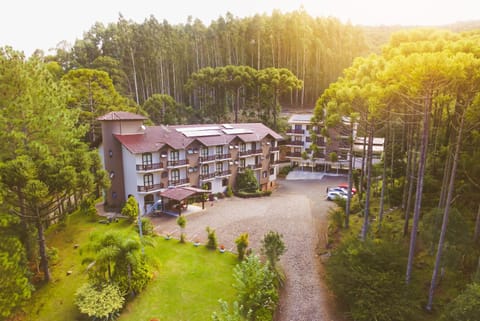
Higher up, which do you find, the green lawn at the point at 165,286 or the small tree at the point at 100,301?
the small tree at the point at 100,301

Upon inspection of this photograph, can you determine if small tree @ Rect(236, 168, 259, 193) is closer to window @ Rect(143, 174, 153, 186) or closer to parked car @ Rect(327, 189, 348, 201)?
parked car @ Rect(327, 189, 348, 201)

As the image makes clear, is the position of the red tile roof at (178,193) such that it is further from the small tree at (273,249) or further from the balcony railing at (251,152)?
the small tree at (273,249)

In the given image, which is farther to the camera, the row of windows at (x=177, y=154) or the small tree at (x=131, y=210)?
the row of windows at (x=177, y=154)

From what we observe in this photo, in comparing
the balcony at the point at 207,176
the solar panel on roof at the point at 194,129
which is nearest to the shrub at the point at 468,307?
the balcony at the point at 207,176

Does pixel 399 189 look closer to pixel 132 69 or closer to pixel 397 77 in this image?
pixel 397 77

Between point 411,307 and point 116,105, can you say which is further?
point 116,105

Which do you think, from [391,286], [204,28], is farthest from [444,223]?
[204,28]

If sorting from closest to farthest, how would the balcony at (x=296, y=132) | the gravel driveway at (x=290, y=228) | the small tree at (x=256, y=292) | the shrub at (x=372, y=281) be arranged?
the shrub at (x=372, y=281)
the small tree at (x=256, y=292)
the gravel driveway at (x=290, y=228)
the balcony at (x=296, y=132)
